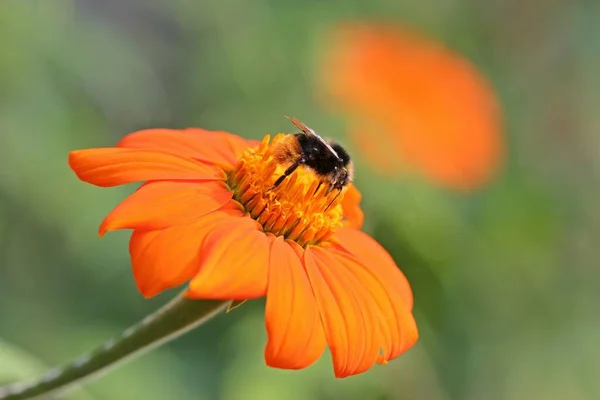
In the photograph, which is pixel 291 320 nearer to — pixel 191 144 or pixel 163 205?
pixel 163 205

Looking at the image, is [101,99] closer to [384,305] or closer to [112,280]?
[112,280]

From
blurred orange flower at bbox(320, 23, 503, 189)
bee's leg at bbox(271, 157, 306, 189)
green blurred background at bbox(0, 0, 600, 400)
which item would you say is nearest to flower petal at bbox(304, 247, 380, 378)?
bee's leg at bbox(271, 157, 306, 189)

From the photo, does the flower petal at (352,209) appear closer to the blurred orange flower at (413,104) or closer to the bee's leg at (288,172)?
the bee's leg at (288,172)

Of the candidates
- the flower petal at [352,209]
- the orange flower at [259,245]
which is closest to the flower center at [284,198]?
the orange flower at [259,245]

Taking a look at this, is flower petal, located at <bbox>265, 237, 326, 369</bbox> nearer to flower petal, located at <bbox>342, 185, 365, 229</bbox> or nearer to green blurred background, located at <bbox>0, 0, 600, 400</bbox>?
flower petal, located at <bbox>342, 185, 365, 229</bbox>

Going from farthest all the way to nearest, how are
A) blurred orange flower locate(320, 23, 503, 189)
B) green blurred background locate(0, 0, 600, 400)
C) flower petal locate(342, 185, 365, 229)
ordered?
blurred orange flower locate(320, 23, 503, 189), green blurred background locate(0, 0, 600, 400), flower petal locate(342, 185, 365, 229)

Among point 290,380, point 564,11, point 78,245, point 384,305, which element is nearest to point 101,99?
point 78,245
